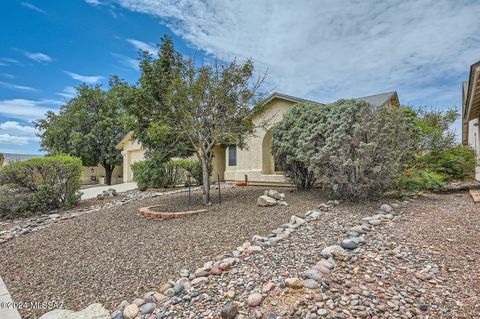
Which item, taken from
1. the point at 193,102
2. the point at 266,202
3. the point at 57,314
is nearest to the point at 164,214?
the point at 266,202

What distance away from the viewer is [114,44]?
440 inches

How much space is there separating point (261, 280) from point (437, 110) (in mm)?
23662

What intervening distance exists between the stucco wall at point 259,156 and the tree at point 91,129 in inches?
509

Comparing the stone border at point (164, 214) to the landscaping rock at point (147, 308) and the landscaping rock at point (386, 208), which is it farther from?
the landscaping rock at point (386, 208)

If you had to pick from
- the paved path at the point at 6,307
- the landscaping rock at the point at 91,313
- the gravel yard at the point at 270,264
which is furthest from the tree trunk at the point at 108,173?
the landscaping rock at the point at 91,313

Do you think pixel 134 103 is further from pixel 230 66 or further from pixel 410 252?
pixel 410 252

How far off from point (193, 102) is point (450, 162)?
9.07m

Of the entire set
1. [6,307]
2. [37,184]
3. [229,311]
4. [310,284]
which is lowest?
[6,307]

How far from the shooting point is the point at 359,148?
257 inches

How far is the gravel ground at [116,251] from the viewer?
146 inches

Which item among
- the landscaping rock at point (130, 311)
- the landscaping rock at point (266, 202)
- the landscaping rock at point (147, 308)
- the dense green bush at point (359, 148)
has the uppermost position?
the dense green bush at point (359, 148)

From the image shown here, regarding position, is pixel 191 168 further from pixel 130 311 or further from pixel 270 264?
pixel 130 311

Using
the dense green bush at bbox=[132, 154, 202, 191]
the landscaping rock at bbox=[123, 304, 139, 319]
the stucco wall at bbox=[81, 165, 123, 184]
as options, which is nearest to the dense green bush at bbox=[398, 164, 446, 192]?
the landscaping rock at bbox=[123, 304, 139, 319]

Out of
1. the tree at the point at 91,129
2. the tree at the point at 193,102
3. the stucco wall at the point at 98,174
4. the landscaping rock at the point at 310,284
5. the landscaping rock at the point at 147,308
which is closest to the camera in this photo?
the landscaping rock at the point at 310,284
